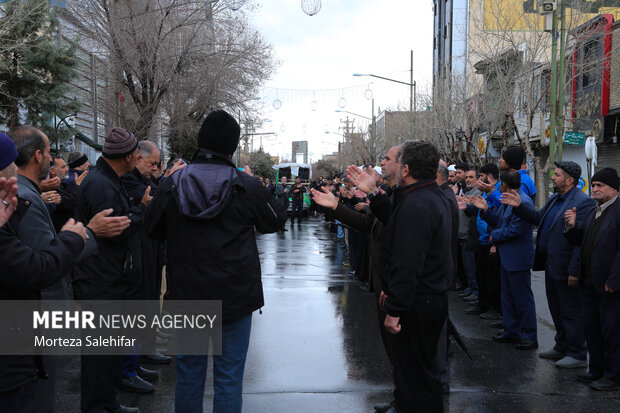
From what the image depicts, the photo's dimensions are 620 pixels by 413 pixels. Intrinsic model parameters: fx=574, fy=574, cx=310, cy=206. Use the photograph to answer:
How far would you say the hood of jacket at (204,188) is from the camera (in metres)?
3.24

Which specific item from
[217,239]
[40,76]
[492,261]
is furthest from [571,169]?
[40,76]

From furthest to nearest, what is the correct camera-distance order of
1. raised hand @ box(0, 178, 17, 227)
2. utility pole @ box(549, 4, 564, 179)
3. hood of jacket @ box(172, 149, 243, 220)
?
utility pole @ box(549, 4, 564, 179)
hood of jacket @ box(172, 149, 243, 220)
raised hand @ box(0, 178, 17, 227)

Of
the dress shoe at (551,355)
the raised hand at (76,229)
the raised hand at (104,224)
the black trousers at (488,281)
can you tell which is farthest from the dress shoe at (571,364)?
the raised hand at (76,229)

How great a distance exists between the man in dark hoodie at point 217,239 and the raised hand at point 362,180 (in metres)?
1.15

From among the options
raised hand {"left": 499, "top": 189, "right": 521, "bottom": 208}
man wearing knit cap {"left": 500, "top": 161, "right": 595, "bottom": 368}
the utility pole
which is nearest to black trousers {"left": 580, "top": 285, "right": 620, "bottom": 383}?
man wearing knit cap {"left": 500, "top": 161, "right": 595, "bottom": 368}

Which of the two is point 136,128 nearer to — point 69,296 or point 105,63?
point 105,63

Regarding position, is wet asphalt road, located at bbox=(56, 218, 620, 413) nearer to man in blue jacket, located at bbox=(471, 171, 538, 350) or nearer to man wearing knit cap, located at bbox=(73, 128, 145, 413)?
man in blue jacket, located at bbox=(471, 171, 538, 350)

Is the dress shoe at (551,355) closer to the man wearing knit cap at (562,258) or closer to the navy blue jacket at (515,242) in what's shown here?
the man wearing knit cap at (562,258)

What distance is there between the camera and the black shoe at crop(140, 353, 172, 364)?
18.7ft

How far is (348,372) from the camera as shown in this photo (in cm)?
547

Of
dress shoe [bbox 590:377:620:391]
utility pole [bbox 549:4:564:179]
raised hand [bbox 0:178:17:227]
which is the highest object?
utility pole [bbox 549:4:564:179]

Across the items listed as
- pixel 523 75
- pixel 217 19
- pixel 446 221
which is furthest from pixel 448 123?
pixel 446 221

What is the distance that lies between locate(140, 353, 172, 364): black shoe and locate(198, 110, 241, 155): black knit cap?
3015mm

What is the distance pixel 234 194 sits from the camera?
332cm
